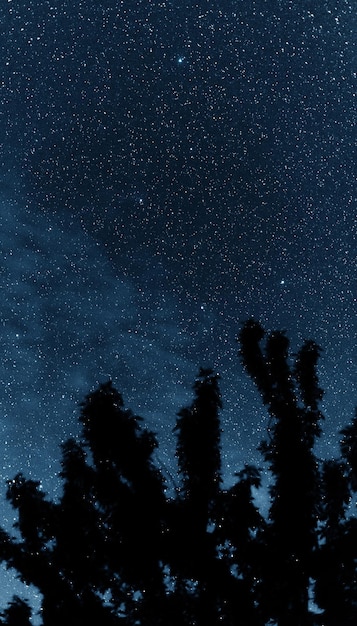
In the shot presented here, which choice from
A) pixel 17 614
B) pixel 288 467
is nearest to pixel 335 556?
pixel 288 467

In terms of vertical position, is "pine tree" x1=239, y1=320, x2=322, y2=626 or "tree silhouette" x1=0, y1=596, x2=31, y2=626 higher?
"pine tree" x1=239, y1=320, x2=322, y2=626

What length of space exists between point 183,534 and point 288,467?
2.89 meters

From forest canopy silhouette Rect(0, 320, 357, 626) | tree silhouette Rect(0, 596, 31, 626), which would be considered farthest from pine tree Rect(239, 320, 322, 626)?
tree silhouette Rect(0, 596, 31, 626)

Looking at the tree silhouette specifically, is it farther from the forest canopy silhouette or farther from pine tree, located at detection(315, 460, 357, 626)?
pine tree, located at detection(315, 460, 357, 626)

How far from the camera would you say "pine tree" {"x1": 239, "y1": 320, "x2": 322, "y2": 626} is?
11.4m

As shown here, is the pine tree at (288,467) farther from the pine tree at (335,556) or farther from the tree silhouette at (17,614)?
the tree silhouette at (17,614)

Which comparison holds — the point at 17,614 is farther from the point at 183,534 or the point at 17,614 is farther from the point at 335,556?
the point at 335,556

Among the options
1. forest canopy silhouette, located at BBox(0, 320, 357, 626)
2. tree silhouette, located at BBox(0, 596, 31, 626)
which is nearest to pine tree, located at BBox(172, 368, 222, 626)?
forest canopy silhouette, located at BBox(0, 320, 357, 626)

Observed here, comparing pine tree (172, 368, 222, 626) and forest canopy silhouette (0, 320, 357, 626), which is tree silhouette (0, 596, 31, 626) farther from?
pine tree (172, 368, 222, 626)

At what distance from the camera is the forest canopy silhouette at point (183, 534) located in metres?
11.4

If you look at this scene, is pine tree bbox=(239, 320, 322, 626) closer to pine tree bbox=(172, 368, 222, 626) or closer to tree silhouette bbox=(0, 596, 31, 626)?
pine tree bbox=(172, 368, 222, 626)

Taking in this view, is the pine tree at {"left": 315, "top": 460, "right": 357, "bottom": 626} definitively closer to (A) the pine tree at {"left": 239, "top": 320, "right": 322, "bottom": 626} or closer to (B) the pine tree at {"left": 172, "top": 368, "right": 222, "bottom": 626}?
(A) the pine tree at {"left": 239, "top": 320, "right": 322, "bottom": 626}

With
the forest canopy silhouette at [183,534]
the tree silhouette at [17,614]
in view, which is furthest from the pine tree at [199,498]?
the tree silhouette at [17,614]

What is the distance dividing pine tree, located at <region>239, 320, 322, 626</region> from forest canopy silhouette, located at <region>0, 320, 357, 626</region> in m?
0.03
